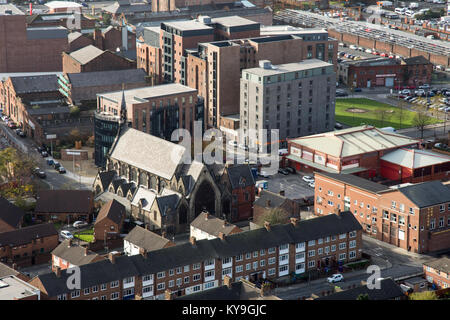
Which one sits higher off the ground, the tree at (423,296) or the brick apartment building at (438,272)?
the tree at (423,296)

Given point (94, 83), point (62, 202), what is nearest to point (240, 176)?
point (62, 202)

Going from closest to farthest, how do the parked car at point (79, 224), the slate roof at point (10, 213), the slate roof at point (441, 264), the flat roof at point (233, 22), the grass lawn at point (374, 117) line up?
the slate roof at point (441, 264)
the slate roof at point (10, 213)
the parked car at point (79, 224)
the grass lawn at point (374, 117)
the flat roof at point (233, 22)

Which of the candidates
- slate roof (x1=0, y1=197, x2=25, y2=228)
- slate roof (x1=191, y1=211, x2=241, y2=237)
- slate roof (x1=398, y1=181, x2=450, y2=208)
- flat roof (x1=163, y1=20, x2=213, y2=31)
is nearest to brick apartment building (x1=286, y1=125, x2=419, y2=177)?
slate roof (x1=398, y1=181, x2=450, y2=208)

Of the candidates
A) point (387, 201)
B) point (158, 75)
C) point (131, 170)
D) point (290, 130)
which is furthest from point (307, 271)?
point (158, 75)

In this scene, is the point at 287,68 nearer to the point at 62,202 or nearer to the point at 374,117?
the point at 374,117

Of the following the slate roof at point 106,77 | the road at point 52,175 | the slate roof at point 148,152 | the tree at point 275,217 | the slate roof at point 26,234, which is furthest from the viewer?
the slate roof at point 106,77

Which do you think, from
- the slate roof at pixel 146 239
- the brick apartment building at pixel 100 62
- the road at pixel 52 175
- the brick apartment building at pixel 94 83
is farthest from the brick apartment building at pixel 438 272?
the brick apartment building at pixel 100 62

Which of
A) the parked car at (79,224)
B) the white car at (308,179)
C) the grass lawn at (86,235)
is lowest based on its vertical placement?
the grass lawn at (86,235)

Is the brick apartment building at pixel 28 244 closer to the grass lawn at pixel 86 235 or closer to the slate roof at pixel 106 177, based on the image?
the grass lawn at pixel 86 235
